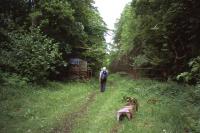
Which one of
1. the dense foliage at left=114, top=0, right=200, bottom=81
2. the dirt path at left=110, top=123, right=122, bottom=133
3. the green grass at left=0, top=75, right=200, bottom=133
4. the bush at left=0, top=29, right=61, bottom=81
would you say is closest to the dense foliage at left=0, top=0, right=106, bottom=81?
the bush at left=0, top=29, right=61, bottom=81

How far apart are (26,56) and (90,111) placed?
10.4 metres

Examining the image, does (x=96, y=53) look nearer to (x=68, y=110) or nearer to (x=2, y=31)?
(x=2, y=31)

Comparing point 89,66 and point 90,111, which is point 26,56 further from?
point 89,66

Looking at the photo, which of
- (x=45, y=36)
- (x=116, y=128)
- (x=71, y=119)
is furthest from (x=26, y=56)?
(x=116, y=128)

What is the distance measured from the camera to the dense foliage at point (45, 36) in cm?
2628

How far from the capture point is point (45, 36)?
94.1 feet

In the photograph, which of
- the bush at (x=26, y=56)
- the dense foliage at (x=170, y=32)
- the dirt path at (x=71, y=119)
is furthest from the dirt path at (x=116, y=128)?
the bush at (x=26, y=56)

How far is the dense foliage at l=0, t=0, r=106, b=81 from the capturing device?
86.2ft

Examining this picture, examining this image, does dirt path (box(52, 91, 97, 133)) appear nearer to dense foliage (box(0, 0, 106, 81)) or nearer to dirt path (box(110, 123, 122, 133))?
dirt path (box(110, 123, 122, 133))

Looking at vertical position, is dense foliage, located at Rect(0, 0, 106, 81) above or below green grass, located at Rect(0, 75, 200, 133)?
above

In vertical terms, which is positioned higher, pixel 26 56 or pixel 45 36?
pixel 45 36

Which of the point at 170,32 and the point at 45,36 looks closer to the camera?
the point at 170,32

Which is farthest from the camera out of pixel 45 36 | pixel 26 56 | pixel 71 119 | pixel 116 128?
pixel 45 36

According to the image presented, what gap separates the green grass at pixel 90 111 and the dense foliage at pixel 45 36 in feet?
9.85
